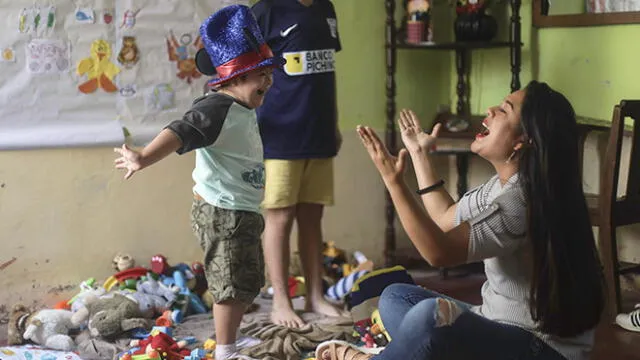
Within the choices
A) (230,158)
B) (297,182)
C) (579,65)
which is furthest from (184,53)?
(579,65)

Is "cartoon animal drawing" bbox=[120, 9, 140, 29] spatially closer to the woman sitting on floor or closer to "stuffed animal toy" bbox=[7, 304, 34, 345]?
"stuffed animal toy" bbox=[7, 304, 34, 345]

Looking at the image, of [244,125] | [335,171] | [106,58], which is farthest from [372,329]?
[106,58]

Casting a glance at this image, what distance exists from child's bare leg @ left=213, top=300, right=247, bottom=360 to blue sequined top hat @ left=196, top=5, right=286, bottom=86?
649mm

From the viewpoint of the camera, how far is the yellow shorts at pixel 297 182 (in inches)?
113

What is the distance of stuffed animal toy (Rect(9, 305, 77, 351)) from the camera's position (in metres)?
2.65

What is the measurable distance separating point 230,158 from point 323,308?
0.87m

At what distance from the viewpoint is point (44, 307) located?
117 inches

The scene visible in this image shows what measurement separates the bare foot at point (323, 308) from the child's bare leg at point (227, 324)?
55 centimetres

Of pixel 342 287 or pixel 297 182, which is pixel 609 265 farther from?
pixel 297 182

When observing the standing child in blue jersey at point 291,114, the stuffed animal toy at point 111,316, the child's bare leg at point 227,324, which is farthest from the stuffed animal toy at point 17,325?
the standing child in blue jersey at point 291,114

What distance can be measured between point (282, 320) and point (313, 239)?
33cm

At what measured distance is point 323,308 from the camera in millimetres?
2971

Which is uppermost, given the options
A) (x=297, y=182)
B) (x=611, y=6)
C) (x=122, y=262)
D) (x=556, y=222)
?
(x=611, y=6)

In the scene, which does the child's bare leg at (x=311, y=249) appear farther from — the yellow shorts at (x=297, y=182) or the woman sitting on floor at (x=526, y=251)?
the woman sitting on floor at (x=526, y=251)
